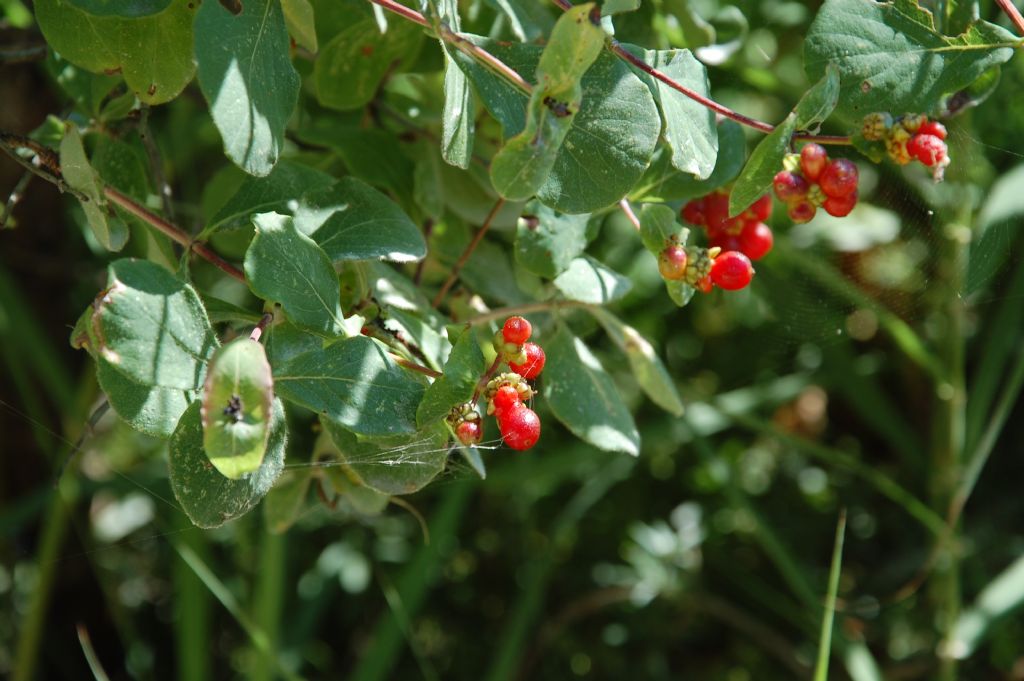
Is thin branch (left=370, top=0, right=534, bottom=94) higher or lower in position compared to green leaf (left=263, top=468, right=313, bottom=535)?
higher

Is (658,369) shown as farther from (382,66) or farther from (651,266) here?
(651,266)

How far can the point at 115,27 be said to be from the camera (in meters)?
0.57

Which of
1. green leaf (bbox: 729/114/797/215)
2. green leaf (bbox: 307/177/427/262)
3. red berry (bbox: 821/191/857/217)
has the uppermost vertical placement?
green leaf (bbox: 729/114/797/215)

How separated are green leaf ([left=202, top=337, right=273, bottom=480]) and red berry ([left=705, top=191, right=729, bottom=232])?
40 centimetres

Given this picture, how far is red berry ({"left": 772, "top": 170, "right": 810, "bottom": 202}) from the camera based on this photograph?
0.59m

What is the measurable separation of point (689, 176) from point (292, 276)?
0.29 m

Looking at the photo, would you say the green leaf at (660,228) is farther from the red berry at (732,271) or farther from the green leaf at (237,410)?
the green leaf at (237,410)

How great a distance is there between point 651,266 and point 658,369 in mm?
534

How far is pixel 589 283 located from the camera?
661 mm

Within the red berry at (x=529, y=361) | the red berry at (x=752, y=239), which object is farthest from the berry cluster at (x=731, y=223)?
the red berry at (x=529, y=361)

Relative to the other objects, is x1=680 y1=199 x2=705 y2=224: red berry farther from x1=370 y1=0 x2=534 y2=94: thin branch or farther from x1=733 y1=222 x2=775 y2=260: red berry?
x1=370 y1=0 x2=534 y2=94: thin branch

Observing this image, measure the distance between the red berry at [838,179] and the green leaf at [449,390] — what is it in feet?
0.82

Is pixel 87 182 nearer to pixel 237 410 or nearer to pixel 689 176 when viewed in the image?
pixel 237 410

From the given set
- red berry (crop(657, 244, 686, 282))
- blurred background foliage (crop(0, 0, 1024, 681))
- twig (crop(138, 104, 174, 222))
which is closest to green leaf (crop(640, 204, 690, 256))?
red berry (crop(657, 244, 686, 282))
